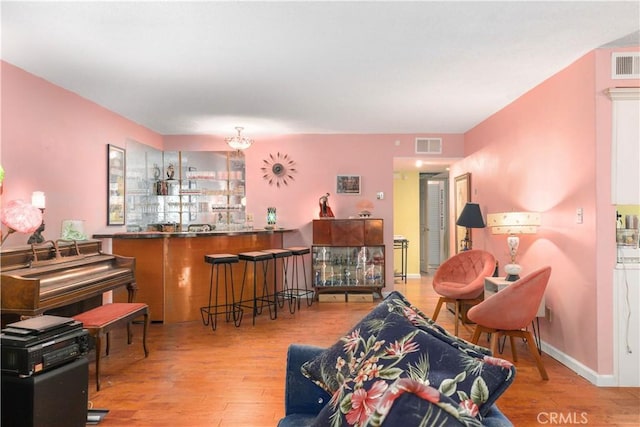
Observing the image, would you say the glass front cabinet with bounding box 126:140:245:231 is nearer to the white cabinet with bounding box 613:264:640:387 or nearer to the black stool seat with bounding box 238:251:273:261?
the black stool seat with bounding box 238:251:273:261

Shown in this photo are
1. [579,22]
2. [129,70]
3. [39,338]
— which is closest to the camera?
[39,338]

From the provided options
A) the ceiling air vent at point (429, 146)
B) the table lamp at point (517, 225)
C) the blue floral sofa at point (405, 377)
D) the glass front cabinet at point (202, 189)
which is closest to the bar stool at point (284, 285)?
the glass front cabinet at point (202, 189)

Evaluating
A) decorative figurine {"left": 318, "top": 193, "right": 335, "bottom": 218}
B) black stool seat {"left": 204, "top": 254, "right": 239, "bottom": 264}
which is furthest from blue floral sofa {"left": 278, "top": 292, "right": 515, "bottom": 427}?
decorative figurine {"left": 318, "top": 193, "right": 335, "bottom": 218}

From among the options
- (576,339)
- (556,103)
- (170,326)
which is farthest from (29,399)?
(556,103)

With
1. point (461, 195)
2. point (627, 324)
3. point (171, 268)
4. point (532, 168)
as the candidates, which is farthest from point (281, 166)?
point (627, 324)

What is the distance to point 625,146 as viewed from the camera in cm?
318

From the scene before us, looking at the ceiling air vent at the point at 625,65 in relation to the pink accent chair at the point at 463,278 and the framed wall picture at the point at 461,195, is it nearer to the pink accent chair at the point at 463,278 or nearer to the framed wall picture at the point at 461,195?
the pink accent chair at the point at 463,278

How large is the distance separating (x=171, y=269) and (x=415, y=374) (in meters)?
4.33

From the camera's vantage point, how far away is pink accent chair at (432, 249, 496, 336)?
174 inches

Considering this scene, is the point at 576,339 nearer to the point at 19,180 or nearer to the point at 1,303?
the point at 1,303

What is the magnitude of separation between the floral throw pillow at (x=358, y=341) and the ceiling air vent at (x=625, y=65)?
3020 mm

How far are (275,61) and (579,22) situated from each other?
2.37 metres

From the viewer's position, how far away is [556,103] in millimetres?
3824

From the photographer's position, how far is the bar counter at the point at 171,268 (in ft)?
16.1
